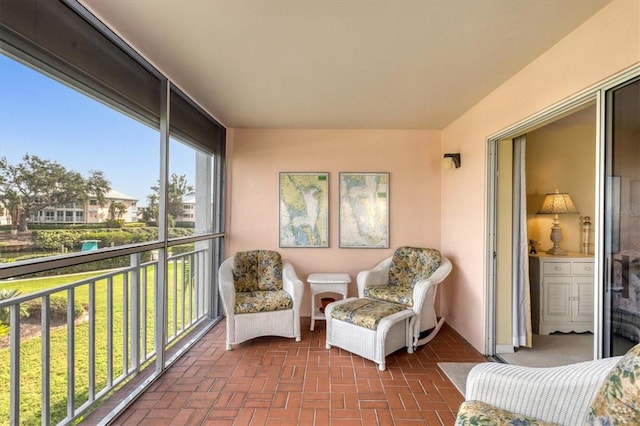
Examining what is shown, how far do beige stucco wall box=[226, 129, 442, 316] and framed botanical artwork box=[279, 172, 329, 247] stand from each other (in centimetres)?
8

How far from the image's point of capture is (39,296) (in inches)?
62.8

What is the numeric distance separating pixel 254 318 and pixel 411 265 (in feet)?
6.01

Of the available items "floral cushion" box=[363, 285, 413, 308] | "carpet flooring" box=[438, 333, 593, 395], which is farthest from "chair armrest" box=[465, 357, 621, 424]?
"floral cushion" box=[363, 285, 413, 308]

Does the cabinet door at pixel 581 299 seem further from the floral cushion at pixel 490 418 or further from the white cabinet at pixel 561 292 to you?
the floral cushion at pixel 490 418

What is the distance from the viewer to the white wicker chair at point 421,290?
2.75 metres

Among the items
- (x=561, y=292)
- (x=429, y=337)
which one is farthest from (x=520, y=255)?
(x=429, y=337)

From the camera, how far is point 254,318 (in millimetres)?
2830

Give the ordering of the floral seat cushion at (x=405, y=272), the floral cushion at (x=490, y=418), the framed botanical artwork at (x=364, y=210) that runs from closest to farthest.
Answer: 1. the floral cushion at (x=490, y=418)
2. the floral seat cushion at (x=405, y=272)
3. the framed botanical artwork at (x=364, y=210)

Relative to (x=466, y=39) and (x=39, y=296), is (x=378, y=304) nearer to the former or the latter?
(x=466, y=39)

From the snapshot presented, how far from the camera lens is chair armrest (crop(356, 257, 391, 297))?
10.4 feet

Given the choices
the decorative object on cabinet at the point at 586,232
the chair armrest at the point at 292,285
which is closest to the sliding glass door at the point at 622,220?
the chair armrest at the point at 292,285

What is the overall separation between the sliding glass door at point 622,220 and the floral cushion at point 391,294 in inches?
57.6

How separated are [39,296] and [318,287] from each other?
234cm

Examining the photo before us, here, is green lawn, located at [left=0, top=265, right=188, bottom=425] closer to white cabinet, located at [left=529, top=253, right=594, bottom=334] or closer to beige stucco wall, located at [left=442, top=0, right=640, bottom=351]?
beige stucco wall, located at [left=442, top=0, right=640, bottom=351]
